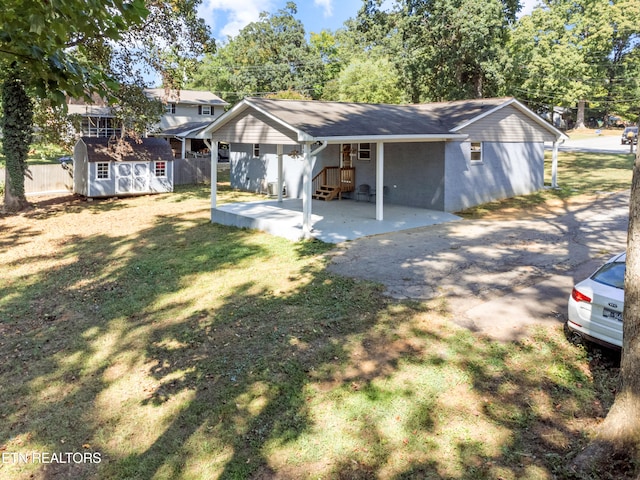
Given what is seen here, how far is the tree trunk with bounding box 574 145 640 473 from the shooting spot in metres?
4.42

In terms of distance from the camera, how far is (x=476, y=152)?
732 inches

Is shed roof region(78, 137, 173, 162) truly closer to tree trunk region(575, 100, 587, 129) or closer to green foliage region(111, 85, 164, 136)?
green foliage region(111, 85, 164, 136)

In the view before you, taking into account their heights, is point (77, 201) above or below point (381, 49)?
below

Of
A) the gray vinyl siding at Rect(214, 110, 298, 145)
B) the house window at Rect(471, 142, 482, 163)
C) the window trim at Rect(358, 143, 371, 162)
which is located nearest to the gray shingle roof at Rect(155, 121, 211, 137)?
the window trim at Rect(358, 143, 371, 162)

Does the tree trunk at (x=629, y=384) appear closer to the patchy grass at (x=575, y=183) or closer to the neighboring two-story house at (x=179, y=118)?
the patchy grass at (x=575, y=183)

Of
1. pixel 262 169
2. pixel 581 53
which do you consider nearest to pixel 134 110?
pixel 262 169

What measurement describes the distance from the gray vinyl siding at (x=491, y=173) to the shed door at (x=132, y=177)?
Answer: 15947mm

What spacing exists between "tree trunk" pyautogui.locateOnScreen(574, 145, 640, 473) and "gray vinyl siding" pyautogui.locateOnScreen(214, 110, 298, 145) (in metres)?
10.3

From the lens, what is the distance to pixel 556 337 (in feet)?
23.4

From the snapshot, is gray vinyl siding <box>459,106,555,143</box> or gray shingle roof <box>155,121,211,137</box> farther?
gray shingle roof <box>155,121,211,137</box>

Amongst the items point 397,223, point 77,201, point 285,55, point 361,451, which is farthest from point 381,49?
point 361,451

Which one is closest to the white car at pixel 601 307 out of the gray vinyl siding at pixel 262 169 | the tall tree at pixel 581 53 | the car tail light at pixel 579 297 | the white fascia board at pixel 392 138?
the car tail light at pixel 579 297

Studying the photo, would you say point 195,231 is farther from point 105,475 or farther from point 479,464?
point 479,464

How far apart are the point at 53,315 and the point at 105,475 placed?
17.6ft
